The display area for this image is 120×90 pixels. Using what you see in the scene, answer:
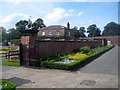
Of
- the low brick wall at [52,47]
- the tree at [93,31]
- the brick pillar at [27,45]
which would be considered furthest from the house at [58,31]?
the brick pillar at [27,45]

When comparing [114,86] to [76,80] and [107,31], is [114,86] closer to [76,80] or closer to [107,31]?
[76,80]

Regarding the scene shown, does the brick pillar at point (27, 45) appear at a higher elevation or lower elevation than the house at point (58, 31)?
lower

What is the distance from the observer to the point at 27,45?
1355 centimetres

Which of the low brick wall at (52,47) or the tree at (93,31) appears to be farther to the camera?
the tree at (93,31)

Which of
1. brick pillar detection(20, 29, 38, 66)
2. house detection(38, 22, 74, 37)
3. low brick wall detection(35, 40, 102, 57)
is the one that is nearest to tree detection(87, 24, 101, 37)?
house detection(38, 22, 74, 37)

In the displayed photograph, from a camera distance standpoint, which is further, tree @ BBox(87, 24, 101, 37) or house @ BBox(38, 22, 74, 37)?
tree @ BBox(87, 24, 101, 37)

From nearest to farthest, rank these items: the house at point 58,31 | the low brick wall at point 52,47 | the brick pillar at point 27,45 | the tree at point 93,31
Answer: the brick pillar at point 27,45, the low brick wall at point 52,47, the house at point 58,31, the tree at point 93,31

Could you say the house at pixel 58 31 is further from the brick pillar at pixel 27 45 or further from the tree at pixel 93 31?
the brick pillar at pixel 27 45

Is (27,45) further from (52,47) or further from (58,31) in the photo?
(58,31)

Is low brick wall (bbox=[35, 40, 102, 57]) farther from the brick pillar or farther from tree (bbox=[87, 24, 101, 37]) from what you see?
tree (bbox=[87, 24, 101, 37])

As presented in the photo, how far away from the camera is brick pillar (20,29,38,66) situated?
531 inches

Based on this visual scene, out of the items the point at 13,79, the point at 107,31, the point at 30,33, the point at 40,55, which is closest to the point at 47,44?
the point at 40,55

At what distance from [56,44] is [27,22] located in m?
63.8

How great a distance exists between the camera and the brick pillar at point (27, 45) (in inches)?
531
